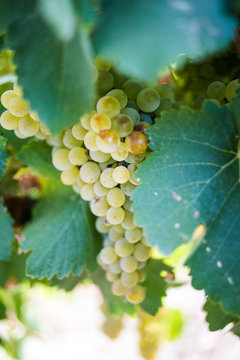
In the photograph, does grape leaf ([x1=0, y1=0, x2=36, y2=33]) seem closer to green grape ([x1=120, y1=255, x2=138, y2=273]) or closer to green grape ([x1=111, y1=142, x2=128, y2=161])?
green grape ([x1=111, y1=142, x2=128, y2=161])

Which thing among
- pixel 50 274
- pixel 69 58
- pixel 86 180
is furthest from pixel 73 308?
pixel 69 58

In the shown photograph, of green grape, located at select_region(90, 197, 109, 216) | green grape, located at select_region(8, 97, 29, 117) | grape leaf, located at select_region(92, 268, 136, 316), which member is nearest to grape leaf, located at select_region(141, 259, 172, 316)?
grape leaf, located at select_region(92, 268, 136, 316)

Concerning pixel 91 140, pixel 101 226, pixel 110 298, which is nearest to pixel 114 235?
Answer: pixel 101 226

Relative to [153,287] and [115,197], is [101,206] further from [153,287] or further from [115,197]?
[153,287]

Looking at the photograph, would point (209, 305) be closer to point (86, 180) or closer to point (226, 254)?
Answer: point (226, 254)

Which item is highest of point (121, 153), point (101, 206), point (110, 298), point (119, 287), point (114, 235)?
point (121, 153)
